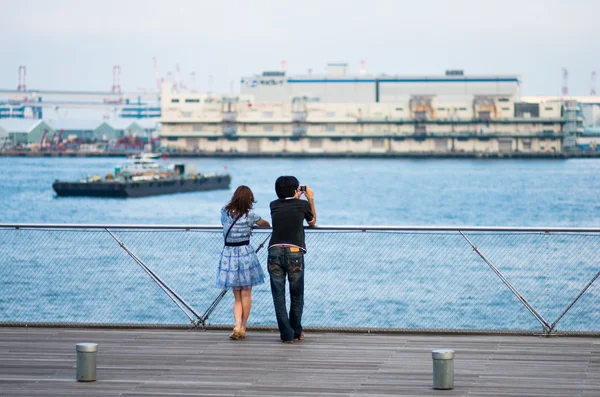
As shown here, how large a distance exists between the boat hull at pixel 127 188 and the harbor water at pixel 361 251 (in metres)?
1.28

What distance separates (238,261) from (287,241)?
602 millimetres

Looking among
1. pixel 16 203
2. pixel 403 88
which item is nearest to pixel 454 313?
pixel 16 203

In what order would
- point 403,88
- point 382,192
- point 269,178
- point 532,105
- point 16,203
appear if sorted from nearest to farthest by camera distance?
point 16,203, point 382,192, point 269,178, point 532,105, point 403,88

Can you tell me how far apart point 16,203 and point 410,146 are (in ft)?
Result: 356

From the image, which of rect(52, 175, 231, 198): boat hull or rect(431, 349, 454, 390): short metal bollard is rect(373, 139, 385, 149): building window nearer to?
rect(52, 175, 231, 198): boat hull

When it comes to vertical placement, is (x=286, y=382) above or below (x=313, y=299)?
above

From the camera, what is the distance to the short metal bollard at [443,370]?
844 centimetres

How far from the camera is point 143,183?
9094 cm

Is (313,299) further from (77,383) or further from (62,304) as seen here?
(77,383)

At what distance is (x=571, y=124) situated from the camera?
185 meters

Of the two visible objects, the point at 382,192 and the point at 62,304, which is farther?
the point at 382,192

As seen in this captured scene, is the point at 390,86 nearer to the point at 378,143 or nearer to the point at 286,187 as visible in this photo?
the point at 378,143

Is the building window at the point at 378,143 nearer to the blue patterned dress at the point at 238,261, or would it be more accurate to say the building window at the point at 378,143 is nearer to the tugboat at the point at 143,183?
the tugboat at the point at 143,183

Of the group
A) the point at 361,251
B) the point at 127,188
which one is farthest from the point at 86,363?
the point at 127,188
